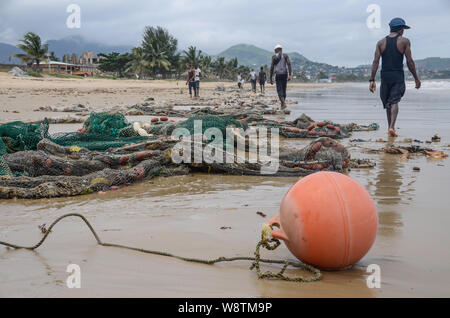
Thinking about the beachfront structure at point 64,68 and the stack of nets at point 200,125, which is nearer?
the stack of nets at point 200,125

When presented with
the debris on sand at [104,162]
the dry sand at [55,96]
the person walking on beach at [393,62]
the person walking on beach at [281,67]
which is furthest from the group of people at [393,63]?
the dry sand at [55,96]

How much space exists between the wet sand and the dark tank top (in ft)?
11.5

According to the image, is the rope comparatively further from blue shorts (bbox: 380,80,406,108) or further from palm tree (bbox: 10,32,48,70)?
palm tree (bbox: 10,32,48,70)

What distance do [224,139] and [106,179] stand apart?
235cm

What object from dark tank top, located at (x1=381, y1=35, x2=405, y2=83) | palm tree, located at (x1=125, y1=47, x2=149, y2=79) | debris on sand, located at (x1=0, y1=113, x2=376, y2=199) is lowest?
debris on sand, located at (x1=0, y1=113, x2=376, y2=199)

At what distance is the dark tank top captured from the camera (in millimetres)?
7922

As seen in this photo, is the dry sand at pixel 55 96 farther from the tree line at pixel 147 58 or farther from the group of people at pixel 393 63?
the tree line at pixel 147 58

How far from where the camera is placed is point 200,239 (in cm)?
297

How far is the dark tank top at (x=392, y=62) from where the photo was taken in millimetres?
7922

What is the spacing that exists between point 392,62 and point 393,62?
18 millimetres

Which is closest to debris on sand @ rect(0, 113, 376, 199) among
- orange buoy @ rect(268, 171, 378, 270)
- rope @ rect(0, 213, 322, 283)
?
rope @ rect(0, 213, 322, 283)

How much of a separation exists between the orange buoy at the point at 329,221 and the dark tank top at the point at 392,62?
6434mm

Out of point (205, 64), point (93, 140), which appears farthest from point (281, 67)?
point (205, 64)
